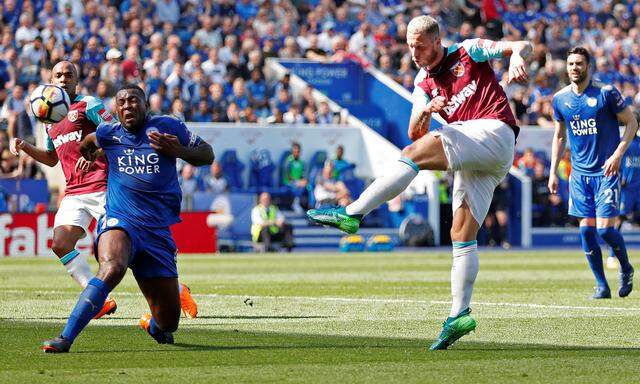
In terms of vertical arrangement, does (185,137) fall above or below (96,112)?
below

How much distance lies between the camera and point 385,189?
8.78 metres

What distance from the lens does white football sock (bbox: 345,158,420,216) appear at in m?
8.78

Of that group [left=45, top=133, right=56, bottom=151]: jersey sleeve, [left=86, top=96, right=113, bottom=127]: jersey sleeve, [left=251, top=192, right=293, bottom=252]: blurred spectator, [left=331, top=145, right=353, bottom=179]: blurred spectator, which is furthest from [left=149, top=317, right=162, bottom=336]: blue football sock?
[left=331, top=145, right=353, bottom=179]: blurred spectator

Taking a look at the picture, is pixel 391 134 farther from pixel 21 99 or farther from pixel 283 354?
pixel 283 354

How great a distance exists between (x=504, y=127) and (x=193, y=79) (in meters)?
22.3

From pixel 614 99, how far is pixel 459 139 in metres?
5.93

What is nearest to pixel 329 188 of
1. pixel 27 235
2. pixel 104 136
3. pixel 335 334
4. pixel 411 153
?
pixel 27 235

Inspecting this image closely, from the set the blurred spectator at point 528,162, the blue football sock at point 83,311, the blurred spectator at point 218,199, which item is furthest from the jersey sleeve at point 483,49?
the blurred spectator at point 528,162

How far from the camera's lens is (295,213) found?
30.5m

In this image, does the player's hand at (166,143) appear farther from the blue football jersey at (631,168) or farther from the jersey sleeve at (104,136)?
the blue football jersey at (631,168)

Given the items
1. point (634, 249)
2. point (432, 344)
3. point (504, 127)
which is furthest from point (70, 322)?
point (634, 249)

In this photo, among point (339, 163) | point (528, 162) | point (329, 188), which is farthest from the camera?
point (528, 162)

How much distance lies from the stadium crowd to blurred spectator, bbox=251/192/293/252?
3.16 meters

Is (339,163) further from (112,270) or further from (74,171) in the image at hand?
(112,270)
